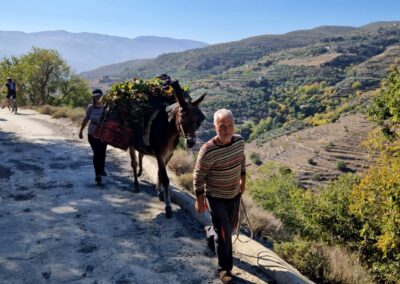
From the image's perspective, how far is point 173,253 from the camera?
593cm

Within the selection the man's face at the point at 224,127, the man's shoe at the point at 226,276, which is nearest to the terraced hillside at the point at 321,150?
the man's shoe at the point at 226,276

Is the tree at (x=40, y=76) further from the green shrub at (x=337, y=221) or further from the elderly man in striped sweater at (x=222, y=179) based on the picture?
the elderly man in striped sweater at (x=222, y=179)

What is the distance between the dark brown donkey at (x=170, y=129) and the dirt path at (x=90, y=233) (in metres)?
0.77

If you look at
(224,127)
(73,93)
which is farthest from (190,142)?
(73,93)

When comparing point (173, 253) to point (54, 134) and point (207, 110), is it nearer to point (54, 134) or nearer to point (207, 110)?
point (54, 134)

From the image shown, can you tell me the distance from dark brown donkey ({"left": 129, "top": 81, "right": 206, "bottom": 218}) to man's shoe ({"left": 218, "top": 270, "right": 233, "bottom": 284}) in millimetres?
1947

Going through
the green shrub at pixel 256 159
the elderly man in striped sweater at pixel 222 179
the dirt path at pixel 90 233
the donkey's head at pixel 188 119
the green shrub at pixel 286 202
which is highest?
the donkey's head at pixel 188 119

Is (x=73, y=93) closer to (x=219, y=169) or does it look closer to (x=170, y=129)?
(x=170, y=129)

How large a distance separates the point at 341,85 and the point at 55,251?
167817mm

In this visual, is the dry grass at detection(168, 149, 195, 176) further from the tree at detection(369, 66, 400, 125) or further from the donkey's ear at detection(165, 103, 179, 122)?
the tree at detection(369, 66, 400, 125)

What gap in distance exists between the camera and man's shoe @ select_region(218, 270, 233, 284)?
16.6 feet

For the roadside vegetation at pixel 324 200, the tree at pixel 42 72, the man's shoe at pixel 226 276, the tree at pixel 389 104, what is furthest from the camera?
the tree at pixel 42 72

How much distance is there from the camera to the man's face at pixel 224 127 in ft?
14.5

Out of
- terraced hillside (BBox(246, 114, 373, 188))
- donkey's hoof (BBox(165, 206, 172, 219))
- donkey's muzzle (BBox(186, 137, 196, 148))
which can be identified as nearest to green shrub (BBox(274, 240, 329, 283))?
donkey's hoof (BBox(165, 206, 172, 219))
